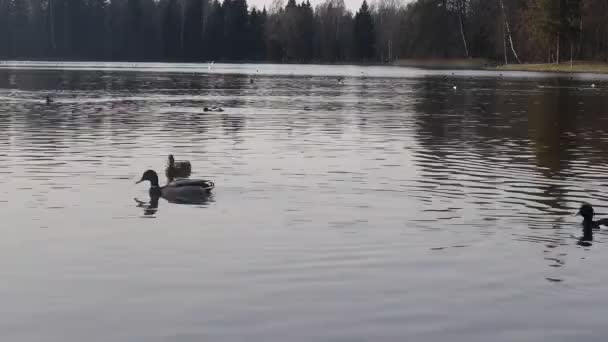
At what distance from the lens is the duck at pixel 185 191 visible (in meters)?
17.2

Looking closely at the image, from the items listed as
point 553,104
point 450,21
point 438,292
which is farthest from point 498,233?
point 450,21

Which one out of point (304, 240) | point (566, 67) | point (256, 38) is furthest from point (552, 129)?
point (256, 38)

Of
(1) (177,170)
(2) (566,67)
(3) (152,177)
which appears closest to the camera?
(3) (152,177)

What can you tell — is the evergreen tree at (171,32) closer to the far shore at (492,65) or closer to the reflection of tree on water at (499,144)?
the far shore at (492,65)

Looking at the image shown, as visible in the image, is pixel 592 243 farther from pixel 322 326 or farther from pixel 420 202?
pixel 322 326

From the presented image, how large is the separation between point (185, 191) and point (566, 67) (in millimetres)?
102567

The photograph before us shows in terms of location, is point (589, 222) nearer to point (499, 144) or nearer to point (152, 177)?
point (152, 177)

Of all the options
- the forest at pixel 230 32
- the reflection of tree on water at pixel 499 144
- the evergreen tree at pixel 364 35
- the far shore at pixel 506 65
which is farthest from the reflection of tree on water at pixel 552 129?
the evergreen tree at pixel 364 35

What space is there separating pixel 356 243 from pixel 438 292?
2.69 metres

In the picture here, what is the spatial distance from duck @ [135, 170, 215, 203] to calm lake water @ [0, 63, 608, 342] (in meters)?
0.22

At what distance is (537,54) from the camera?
130 meters

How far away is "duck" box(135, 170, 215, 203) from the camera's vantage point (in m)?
17.2

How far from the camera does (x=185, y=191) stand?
680 inches

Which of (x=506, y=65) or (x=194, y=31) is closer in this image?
(x=506, y=65)
